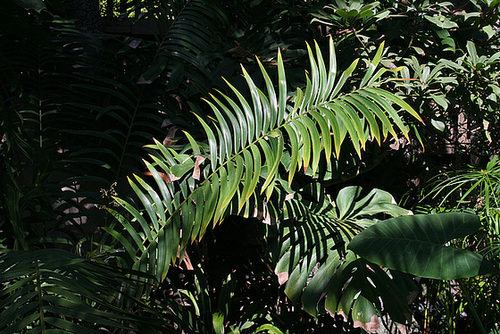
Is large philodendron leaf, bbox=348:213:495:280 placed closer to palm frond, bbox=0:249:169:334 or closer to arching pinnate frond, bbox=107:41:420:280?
arching pinnate frond, bbox=107:41:420:280

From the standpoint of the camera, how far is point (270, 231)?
154 cm

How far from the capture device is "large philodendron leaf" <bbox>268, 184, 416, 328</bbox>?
128 cm

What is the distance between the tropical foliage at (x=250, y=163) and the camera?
1.20 metres

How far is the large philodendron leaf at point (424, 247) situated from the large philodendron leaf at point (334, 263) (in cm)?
23

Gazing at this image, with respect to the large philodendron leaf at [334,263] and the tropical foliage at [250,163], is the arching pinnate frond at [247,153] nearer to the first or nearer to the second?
the tropical foliage at [250,163]

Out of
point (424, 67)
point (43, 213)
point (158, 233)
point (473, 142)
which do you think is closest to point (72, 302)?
point (158, 233)

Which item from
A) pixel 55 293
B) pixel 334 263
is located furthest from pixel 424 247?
pixel 55 293

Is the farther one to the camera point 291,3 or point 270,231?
point 291,3

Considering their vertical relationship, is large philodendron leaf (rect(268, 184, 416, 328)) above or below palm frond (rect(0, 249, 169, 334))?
below

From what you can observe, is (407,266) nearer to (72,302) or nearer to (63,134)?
(72,302)

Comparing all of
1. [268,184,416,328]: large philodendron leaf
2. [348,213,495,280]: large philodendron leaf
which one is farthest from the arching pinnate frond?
[348,213,495,280]: large philodendron leaf

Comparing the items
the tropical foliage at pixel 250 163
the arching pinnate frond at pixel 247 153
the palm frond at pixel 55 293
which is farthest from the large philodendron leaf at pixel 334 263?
the palm frond at pixel 55 293

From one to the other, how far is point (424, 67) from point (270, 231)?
96cm

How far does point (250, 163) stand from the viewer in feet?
4.21
